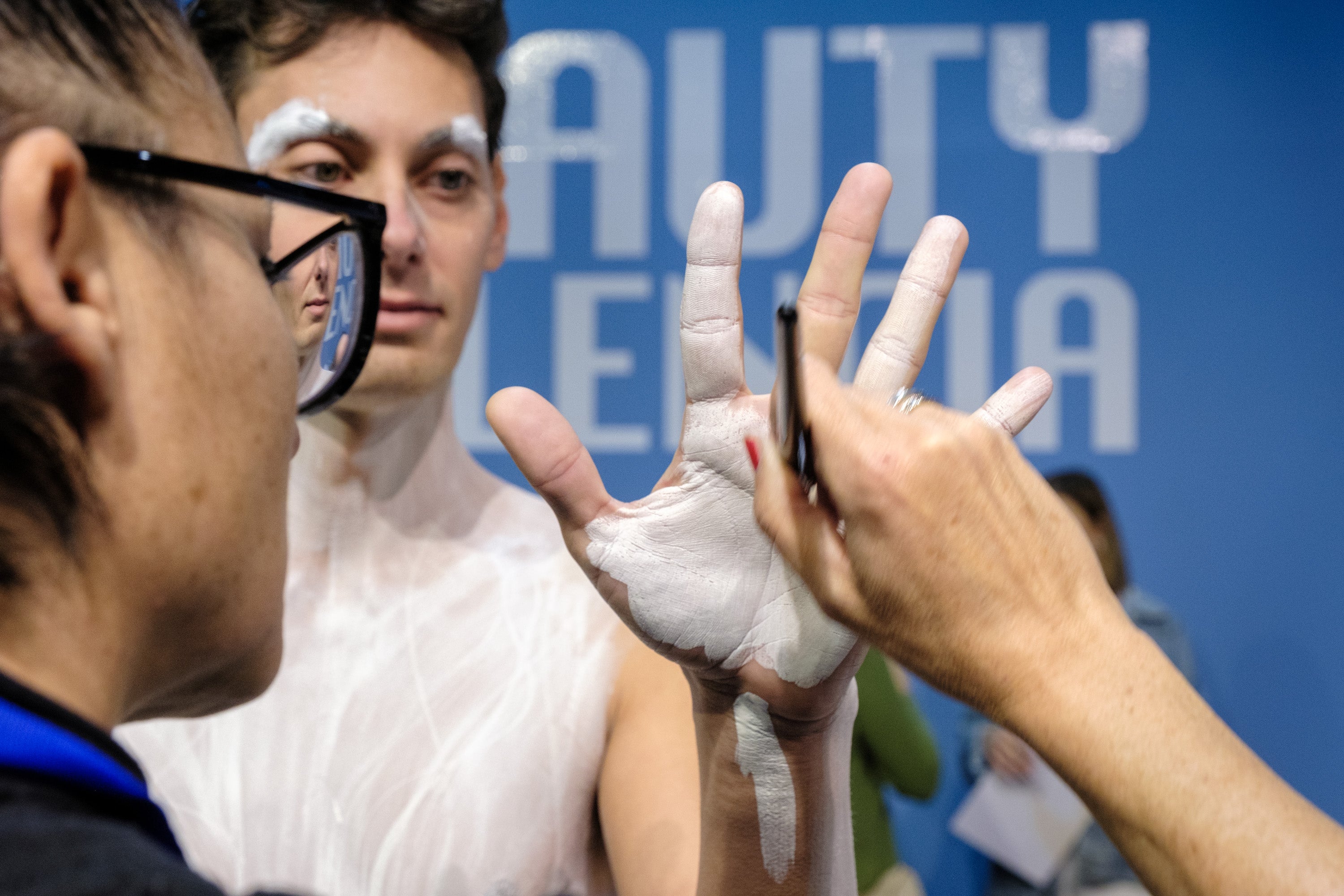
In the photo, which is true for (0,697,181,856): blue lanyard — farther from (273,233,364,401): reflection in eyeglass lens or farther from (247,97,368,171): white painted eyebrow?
(247,97,368,171): white painted eyebrow

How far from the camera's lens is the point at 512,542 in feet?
4.28

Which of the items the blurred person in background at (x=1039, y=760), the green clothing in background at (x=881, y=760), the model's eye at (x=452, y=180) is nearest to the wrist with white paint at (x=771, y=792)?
the model's eye at (x=452, y=180)

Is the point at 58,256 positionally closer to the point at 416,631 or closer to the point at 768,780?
the point at 768,780

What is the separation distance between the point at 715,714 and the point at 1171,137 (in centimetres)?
281

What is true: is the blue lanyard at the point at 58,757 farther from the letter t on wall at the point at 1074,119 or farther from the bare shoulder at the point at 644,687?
the letter t on wall at the point at 1074,119

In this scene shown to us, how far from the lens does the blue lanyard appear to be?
451 millimetres

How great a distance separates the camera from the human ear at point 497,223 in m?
1.41

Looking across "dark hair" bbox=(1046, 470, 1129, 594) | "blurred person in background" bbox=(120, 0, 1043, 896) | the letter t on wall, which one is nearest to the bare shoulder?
"blurred person in background" bbox=(120, 0, 1043, 896)

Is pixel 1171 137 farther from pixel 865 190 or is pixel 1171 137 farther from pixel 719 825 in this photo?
pixel 719 825

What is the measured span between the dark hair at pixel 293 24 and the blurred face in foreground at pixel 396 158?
1 cm

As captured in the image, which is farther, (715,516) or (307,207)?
(715,516)

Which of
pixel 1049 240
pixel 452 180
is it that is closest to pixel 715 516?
pixel 452 180

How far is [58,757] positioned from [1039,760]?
2593 mm

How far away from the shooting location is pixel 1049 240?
3.08 metres
